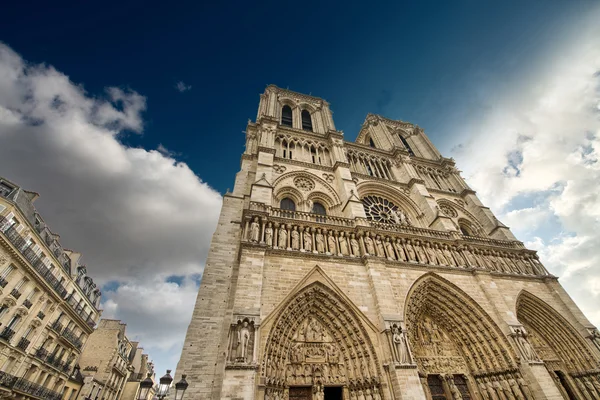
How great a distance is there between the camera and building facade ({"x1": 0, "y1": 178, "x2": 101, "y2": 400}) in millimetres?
10836

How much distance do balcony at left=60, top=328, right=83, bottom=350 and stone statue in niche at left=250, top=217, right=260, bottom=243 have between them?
13.8 meters

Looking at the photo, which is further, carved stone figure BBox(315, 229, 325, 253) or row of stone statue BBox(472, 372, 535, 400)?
carved stone figure BBox(315, 229, 325, 253)

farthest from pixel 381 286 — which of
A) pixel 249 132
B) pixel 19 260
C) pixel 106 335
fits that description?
pixel 106 335

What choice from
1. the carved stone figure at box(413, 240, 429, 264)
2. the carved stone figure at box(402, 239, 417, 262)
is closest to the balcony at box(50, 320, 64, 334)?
the carved stone figure at box(402, 239, 417, 262)

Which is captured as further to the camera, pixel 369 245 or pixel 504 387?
pixel 369 245

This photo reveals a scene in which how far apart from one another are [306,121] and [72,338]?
2033 cm

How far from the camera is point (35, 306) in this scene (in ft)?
40.8

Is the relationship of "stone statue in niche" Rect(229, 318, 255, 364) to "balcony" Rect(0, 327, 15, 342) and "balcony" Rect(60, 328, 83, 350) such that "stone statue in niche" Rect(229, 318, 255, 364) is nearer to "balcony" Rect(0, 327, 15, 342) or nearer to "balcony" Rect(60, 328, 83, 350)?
"balcony" Rect(0, 327, 15, 342)

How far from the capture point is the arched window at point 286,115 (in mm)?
19281

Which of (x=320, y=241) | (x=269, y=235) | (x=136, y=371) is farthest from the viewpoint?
(x=136, y=371)

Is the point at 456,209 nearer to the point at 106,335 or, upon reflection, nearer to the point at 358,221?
the point at 358,221

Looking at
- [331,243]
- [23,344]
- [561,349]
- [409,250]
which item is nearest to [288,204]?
[331,243]

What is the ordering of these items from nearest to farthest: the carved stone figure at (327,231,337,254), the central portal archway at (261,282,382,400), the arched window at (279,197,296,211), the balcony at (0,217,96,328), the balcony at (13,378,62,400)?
1. the central portal archway at (261,282,382,400)
2. the carved stone figure at (327,231,337,254)
3. the balcony at (0,217,96,328)
4. the balcony at (13,378,62,400)
5. the arched window at (279,197,296,211)

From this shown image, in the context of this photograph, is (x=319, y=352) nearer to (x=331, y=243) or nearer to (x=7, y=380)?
(x=331, y=243)
